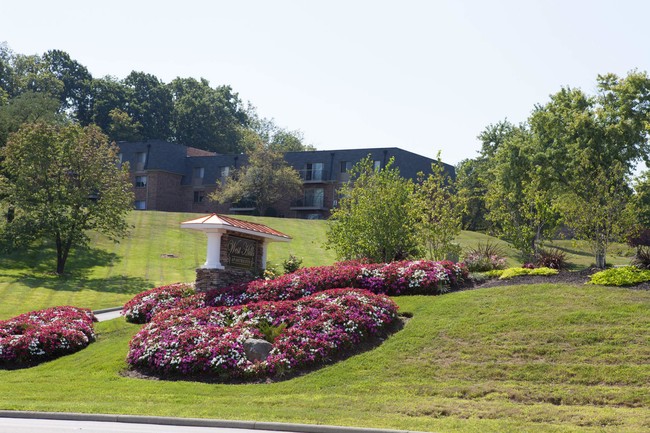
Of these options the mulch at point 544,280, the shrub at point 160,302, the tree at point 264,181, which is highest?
the tree at point 264,181

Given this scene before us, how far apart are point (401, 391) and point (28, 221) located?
31301 millimetres

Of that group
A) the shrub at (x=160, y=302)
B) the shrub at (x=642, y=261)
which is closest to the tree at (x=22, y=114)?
the shrub at (x=160, y=302)

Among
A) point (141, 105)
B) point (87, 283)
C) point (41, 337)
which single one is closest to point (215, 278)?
point (41, 337)

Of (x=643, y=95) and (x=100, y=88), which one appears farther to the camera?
(x=100, y=88)

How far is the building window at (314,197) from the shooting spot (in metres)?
69.9

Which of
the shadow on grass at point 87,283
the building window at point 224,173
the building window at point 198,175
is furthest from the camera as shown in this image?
the building window at point 198,175

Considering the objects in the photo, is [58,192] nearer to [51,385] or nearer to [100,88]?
[51,385]

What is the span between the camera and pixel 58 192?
132 feet

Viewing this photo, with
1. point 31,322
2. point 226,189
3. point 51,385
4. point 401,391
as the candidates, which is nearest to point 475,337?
point 401,391

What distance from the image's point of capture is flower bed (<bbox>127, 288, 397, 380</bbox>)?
16312mm

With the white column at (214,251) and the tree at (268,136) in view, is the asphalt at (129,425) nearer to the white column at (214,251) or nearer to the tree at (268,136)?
the white column at (214,251)

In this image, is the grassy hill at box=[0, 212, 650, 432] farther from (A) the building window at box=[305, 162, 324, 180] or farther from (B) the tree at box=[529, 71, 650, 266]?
(A) the building window at box=[305, 162, 324, 180]

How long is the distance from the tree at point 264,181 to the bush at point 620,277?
4797cm

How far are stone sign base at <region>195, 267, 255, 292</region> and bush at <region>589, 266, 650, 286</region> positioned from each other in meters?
10.8
